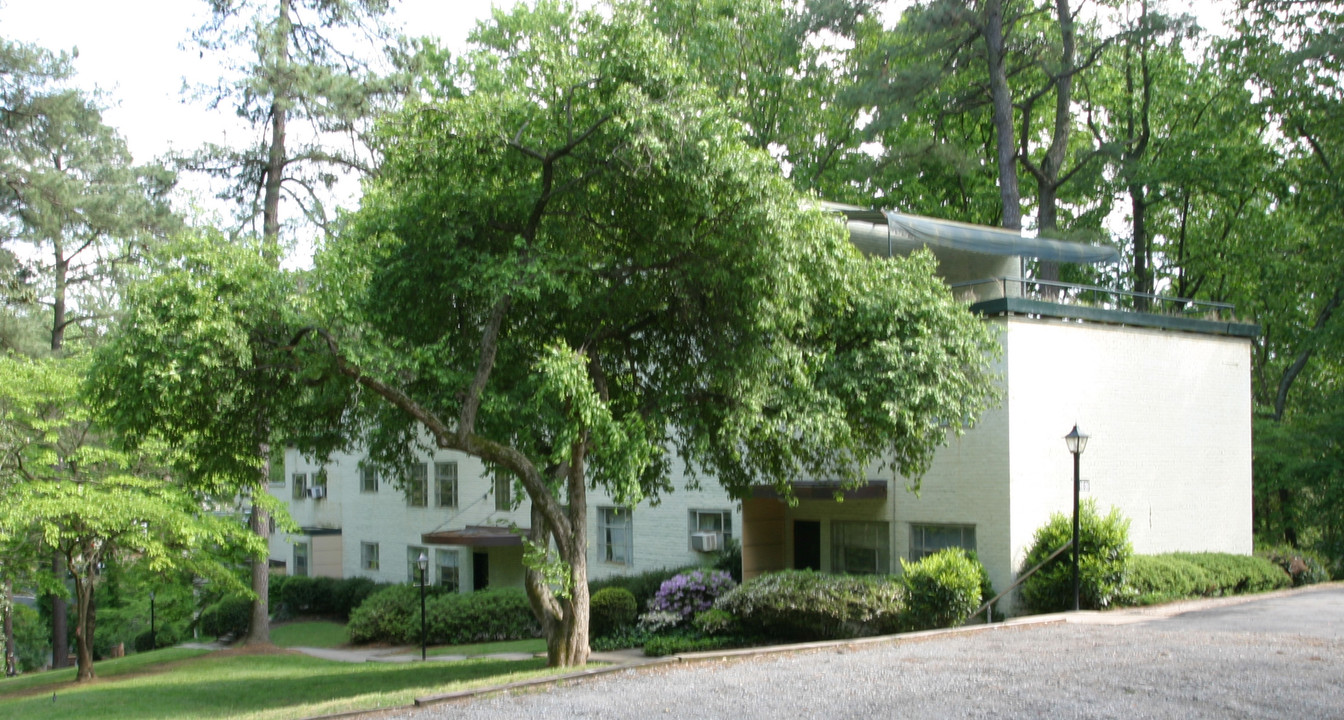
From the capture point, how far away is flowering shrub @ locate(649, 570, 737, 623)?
65.1ft

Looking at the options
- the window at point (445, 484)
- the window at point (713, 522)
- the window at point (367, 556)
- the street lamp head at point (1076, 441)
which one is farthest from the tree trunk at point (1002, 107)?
the window at point (367, 556)

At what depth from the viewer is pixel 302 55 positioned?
25.8 meters

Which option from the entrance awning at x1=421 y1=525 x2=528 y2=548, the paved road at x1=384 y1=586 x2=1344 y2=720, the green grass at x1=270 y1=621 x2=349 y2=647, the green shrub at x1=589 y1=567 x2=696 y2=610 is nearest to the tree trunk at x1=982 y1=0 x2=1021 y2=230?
the green shrub at x1=589 y1=567 x2=696 y2=610

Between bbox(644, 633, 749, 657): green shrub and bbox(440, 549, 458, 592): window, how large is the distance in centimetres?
1361

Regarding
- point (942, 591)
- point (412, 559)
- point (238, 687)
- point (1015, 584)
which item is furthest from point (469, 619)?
point (1015, 584)

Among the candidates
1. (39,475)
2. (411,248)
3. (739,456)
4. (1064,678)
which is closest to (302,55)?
(39,475)

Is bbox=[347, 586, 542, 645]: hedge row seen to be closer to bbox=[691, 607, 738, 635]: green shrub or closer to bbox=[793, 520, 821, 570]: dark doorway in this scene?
bbox=[793, 520, 821, 570]: dark doorway

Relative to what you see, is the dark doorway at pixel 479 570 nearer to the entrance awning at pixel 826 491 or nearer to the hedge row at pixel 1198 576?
the entrance awning at pixel 826 491

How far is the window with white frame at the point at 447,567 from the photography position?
31.2m

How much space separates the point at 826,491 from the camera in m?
19.7

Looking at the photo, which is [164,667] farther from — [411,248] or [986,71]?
[986,71]

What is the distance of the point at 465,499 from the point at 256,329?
752 inches

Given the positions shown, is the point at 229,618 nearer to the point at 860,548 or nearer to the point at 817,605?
the point at 860,548

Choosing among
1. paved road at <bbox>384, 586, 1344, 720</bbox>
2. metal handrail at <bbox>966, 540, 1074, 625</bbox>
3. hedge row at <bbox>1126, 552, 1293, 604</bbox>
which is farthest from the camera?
hedge row at <bbox>1126, 552, 1293, 604</bbox>
